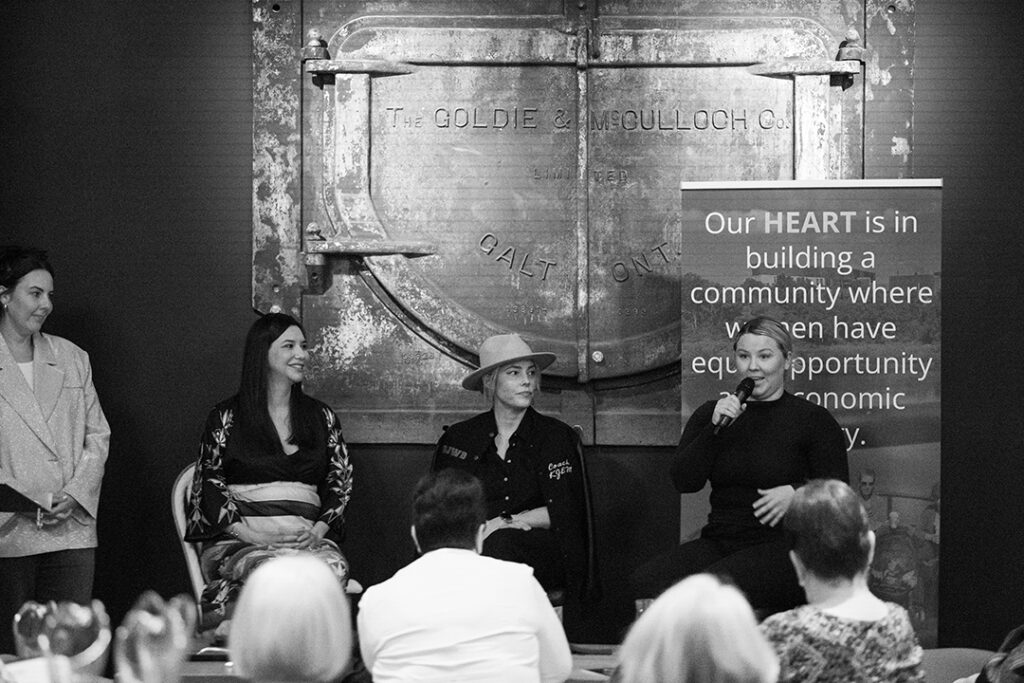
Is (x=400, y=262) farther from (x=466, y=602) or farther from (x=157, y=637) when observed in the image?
(x=157, y=637)

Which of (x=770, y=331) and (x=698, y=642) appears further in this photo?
(x=770, y=331)

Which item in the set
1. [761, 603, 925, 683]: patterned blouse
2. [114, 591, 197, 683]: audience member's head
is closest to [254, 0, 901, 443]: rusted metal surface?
[761, 603, 925, 683]: patterned blouse

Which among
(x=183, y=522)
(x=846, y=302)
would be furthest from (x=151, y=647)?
(x=846, y=302)

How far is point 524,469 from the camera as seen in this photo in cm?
489

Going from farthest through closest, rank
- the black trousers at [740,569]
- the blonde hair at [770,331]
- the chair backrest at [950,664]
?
the blonde hair at [770,331] → the black trousers at [740,569] → the chair backrest at [950,664]

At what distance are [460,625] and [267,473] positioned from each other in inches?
85.0

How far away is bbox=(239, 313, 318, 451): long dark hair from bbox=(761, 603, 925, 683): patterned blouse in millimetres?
2554

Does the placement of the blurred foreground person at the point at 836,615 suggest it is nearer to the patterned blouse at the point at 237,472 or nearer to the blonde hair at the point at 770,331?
the blonde hair at the point at 770,331

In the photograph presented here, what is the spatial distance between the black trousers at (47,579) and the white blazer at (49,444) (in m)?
0.05

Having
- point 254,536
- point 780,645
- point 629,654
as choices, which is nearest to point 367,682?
point 254,536

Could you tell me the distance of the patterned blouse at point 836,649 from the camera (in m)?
2.62

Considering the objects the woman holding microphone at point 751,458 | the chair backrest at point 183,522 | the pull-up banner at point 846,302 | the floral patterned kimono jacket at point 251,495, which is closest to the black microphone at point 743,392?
the woman holding microphone at point 751,458

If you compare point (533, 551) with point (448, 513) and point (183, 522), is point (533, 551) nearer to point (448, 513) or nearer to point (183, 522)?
point (183, 522)

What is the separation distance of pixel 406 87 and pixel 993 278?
239 cm
